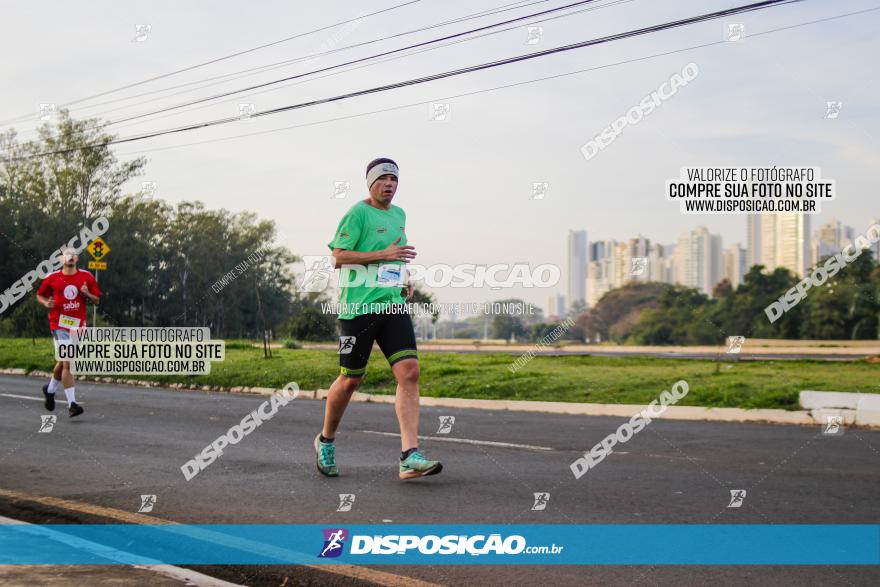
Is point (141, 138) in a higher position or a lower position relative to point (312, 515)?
higher

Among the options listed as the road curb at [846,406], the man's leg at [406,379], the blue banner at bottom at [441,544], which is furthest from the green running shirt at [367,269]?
the road curb at [846,406]

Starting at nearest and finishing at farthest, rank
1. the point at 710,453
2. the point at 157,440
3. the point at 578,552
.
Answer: the point at 578,552 → the point at 710,453 → the point at 157,440

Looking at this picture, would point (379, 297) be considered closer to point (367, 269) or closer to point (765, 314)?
point (367, 269)

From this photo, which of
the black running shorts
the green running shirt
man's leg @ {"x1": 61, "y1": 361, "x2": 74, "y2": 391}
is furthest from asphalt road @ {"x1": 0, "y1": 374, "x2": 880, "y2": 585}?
the green running shirt

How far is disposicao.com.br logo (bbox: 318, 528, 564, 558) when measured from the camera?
4.55 metres

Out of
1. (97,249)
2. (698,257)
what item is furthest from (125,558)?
(698,257)

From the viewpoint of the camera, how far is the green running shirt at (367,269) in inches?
251

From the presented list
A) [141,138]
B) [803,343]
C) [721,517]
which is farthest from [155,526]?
[803,343]

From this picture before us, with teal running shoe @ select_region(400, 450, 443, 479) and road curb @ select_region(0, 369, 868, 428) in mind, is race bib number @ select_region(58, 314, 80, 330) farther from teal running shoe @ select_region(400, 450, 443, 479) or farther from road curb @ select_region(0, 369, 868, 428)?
teal running shoe @ select_region(400, 450, 443, 479)

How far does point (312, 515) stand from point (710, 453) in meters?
4.22

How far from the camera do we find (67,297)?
11.5 metres

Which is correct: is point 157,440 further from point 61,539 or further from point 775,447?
point 775,447

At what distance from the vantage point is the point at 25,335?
150 ft

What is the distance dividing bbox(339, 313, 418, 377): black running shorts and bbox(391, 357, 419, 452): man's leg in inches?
2.4
